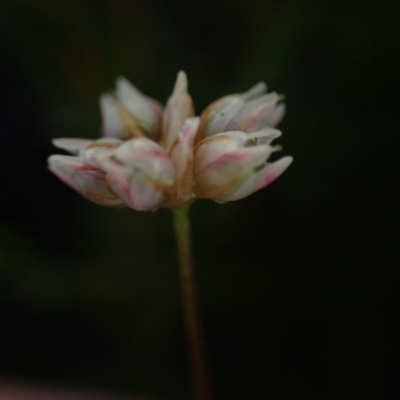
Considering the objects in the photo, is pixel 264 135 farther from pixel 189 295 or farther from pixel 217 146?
pixel 189 295

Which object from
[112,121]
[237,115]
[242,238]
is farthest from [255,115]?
[242,238]

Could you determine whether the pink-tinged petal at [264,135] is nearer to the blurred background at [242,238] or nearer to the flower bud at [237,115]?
the flower bud at [237,115]

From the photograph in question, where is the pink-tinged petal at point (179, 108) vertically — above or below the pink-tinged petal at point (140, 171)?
above

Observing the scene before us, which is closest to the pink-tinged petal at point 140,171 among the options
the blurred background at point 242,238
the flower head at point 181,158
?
the flower head at point 181,158

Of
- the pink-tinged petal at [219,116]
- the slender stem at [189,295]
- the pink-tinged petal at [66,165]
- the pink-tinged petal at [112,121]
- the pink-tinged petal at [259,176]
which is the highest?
the pink-tinged petal at [112,121]

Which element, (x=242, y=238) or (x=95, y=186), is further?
(x=242, y=238)

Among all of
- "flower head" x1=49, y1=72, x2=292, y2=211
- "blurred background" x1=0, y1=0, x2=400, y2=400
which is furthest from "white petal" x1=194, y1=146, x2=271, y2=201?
"blurred background" x1=0, y1=0, x2=400, y2=400

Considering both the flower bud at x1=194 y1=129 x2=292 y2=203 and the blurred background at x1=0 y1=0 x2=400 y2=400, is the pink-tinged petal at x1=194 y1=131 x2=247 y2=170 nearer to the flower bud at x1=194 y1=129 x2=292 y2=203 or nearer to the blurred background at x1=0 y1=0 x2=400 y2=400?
the flower bud at x1=194 y1=129 x2=292 y2=203

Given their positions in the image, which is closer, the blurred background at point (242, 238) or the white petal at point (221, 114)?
the white petal at point (221, 114)
